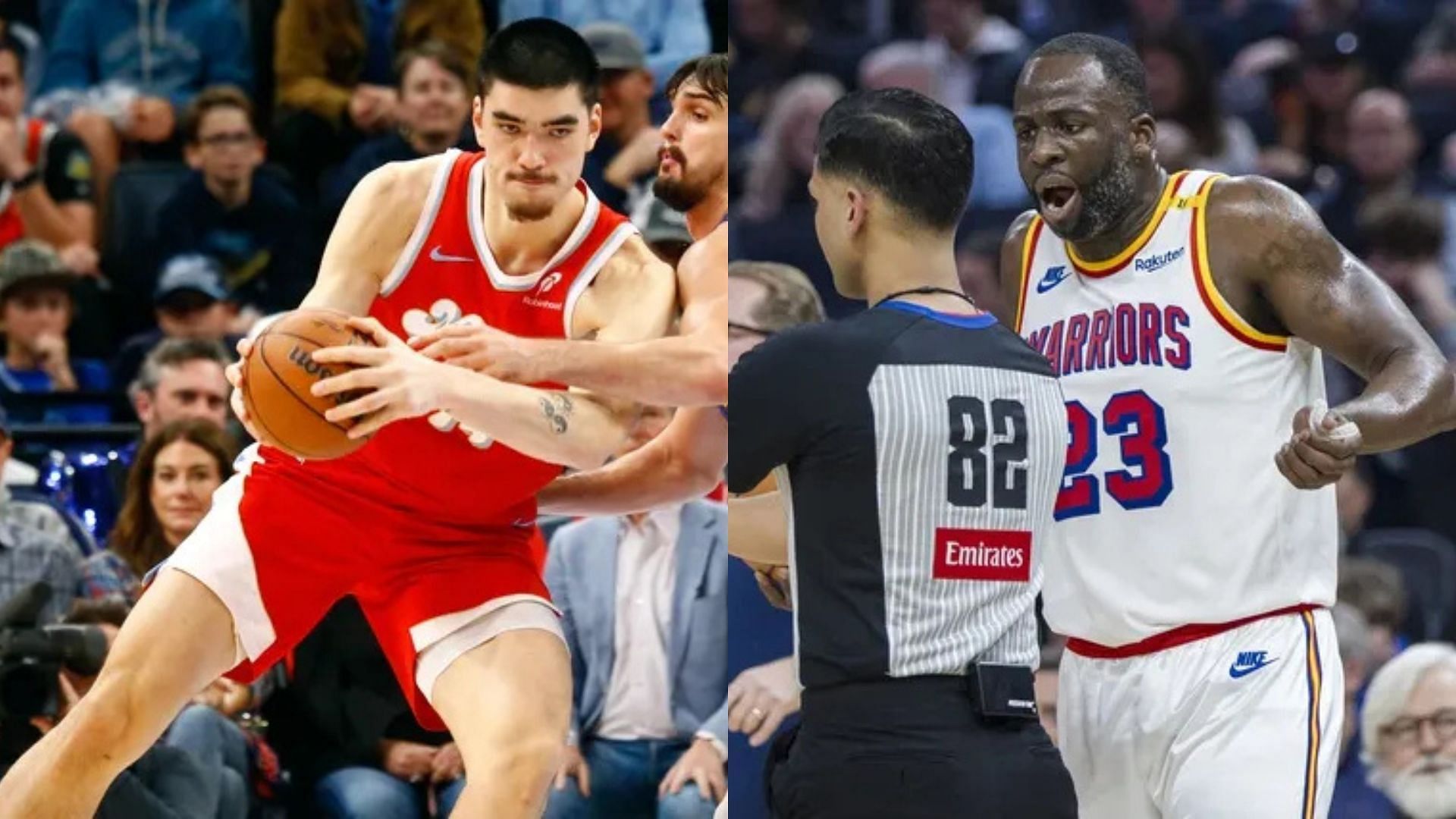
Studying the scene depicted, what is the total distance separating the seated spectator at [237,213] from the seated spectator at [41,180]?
13.3 inches

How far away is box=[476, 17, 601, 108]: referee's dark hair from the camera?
3729mm

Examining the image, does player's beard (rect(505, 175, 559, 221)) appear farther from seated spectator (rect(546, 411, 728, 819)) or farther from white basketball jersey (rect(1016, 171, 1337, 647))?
white basketball jersey (rect(1016, 171, 1337, 647))

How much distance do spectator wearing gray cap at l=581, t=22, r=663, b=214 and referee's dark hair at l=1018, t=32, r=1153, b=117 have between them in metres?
0.83

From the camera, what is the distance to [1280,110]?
852 cm

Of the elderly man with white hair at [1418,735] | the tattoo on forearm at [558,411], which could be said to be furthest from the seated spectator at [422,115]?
the elderly man with white hair at [1418,735]

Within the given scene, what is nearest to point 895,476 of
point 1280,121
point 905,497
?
point 905,497

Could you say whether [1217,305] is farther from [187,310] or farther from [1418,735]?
[187,310]

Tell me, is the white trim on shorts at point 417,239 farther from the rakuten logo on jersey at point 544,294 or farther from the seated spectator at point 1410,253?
the seated spectator at point 1410,253

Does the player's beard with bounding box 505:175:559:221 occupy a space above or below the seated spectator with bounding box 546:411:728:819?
above

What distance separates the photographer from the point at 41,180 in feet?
21.2

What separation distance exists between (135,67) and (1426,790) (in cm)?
417

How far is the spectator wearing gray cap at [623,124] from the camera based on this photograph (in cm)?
393

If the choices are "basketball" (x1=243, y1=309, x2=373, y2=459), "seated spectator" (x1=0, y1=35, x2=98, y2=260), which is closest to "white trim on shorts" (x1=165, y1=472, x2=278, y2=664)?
"basketball" (x1=243, y1=309, x2=373, y2=459)

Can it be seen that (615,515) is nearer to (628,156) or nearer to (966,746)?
(628,156)
